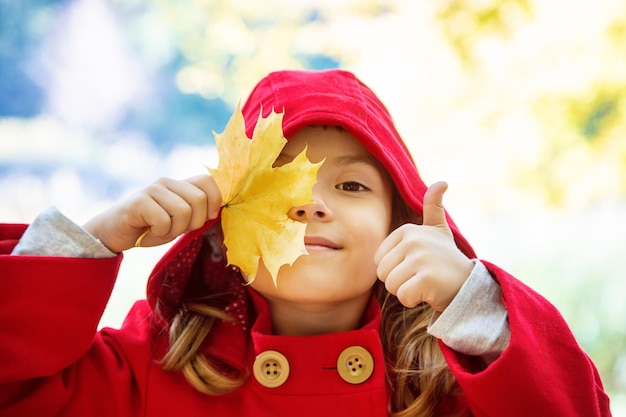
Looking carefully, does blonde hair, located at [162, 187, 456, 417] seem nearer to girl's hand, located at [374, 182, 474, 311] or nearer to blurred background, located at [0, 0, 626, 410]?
girl's hand, located at [374, 182, 474, 311]

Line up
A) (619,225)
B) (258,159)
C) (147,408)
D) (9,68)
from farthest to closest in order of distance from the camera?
(619,225)
(9,68)
(147,408)
(258,159)

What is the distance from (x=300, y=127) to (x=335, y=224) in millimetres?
165

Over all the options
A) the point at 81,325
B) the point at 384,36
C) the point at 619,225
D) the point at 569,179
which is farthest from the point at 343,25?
the point at 81,325

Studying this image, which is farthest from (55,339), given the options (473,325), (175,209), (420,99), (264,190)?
(420,99)

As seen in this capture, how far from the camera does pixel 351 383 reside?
1.01 meters

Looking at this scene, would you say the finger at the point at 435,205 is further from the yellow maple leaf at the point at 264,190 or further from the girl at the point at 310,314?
the yellow maple leaf at the point at 264,190

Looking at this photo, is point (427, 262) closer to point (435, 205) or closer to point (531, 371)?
point (435, 205)

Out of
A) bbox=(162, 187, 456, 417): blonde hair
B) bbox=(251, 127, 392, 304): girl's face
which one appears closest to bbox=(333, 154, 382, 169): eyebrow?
bbox=(251, 127, 392, 304): girl's face

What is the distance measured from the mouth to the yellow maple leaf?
133 mm

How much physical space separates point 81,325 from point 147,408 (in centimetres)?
18

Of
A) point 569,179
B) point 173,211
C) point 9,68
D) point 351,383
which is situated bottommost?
point 351,383

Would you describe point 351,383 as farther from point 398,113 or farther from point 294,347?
point 398,113

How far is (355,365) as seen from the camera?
3.36 feet

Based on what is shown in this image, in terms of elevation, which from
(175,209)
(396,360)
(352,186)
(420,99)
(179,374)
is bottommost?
(179,374)
